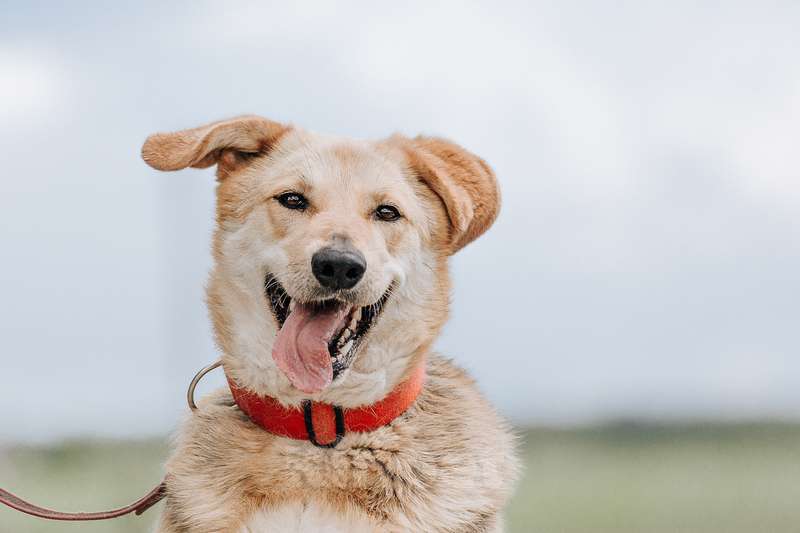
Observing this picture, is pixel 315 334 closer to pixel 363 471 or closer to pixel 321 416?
pixel 321 416

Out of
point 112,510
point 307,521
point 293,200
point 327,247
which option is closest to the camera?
point 307,521

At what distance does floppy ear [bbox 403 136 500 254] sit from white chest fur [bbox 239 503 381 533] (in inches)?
49.8

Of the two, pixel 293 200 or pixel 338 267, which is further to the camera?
pixel 293 200

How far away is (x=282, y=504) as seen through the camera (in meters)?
3.66

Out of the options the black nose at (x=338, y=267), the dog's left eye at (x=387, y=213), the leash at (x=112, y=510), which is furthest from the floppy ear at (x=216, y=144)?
the leash at (x=112, y=510)

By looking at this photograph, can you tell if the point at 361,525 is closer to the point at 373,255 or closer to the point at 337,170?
the point at 373,255

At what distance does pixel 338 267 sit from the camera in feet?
12.1

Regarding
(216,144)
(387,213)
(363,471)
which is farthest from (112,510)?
(387,213)

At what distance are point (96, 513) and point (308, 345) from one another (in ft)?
4.31

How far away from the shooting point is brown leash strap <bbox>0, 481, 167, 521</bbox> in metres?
4.13

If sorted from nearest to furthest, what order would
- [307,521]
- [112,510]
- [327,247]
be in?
[307,521], [327,247], [112,510]

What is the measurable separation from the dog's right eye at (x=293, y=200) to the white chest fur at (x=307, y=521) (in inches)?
48.7

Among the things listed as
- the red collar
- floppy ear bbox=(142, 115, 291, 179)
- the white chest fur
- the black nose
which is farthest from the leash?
floppy ear bbox=(142, 115, 291, 179)

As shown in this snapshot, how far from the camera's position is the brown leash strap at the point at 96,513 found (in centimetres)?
413
